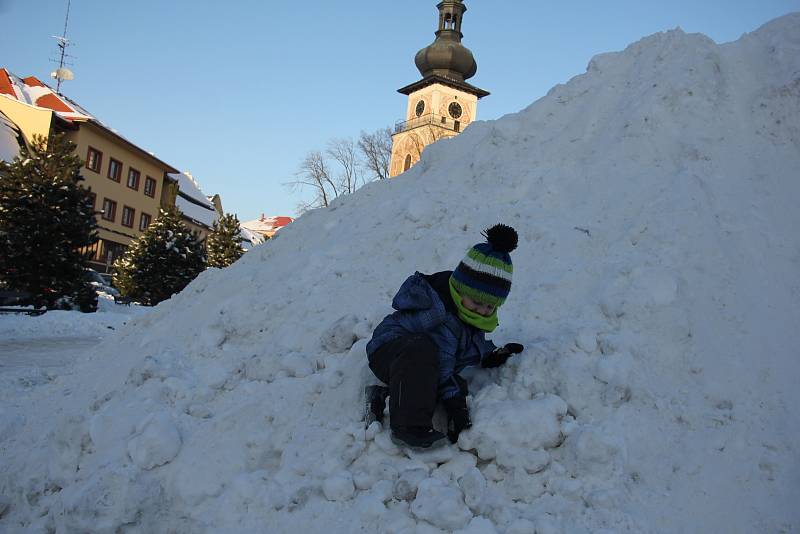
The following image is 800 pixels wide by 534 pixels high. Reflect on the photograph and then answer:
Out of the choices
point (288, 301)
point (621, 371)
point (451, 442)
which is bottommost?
point (451, 442)

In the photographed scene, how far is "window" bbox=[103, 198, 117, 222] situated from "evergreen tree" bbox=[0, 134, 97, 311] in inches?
625

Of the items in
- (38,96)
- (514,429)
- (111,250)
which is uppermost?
(38,96)

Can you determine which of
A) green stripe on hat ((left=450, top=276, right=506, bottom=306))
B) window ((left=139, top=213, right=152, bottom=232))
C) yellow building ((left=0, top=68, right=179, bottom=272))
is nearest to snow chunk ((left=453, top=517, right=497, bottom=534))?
green stripe on hat ((left=450, top=276, right=506, bottom=306))

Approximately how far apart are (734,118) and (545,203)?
1717 mm

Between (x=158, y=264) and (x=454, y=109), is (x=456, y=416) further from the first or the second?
(x=454, y=109)

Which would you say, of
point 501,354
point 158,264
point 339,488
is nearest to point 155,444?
point 339,488

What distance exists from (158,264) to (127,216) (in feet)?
42.8

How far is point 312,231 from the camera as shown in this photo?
581 cm

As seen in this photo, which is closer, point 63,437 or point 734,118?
point 63,437

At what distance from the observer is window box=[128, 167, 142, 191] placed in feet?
115

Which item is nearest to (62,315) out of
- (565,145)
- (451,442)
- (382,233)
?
(382,233)

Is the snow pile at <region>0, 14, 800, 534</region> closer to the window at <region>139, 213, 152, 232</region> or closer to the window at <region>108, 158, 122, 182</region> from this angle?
the window at <region>108, 158, 122, 182</region>

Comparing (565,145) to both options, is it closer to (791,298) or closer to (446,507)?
(791,298)

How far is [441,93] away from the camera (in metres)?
46.4
